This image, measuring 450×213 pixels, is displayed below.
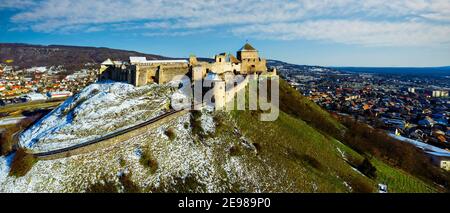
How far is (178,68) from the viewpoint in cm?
4128

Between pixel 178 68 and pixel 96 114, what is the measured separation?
36.4 feet

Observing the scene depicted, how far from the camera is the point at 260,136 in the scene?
33.2 meters

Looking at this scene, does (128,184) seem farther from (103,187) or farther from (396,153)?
(396,153)

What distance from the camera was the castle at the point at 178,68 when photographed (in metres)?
40.5

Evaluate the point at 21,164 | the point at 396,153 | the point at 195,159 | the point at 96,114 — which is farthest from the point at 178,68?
the point at 396,153

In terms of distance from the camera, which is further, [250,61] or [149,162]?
[250,61]

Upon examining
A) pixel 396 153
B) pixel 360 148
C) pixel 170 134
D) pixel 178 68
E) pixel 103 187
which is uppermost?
pixel 178 68

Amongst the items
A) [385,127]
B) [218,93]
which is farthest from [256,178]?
[385,127]

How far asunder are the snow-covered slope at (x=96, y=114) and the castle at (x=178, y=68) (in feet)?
5.09

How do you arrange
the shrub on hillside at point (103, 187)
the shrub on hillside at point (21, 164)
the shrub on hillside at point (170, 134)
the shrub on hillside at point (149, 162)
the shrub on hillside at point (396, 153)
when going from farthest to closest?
the shrub on hillside at point (396, 153) → the shrub on hillside at point (170, 134) → the shrub on hillside at point (21, 164) → the shrub on hillside at point (149, 162) → the shrub on hillside at point (103, 187)

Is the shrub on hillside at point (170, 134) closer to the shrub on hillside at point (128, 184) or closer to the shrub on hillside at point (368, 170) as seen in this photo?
the shrub on hillside at point (128, 184)

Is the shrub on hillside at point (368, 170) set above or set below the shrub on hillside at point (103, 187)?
below

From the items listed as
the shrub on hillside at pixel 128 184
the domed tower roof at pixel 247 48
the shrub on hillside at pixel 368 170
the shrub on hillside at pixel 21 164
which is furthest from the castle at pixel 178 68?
the shrub on hillside at pixel 368 170

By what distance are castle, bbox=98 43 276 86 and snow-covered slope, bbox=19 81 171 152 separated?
1552 millimetres
